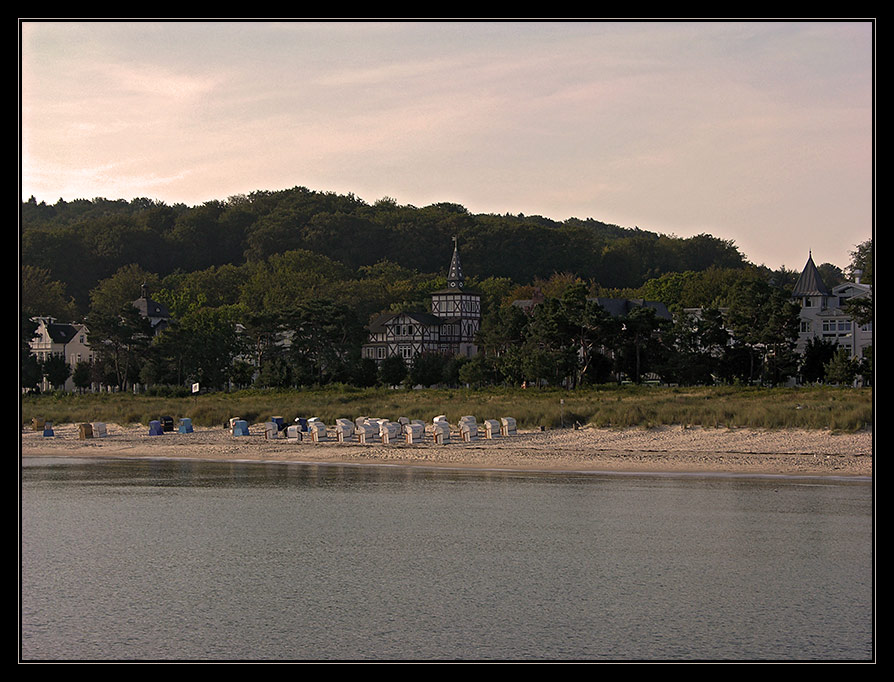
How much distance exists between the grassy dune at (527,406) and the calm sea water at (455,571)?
28.4ft

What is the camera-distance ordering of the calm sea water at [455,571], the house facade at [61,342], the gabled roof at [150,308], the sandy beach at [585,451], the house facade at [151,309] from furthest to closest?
the gabled roof at [150,308] → the house facade at [151,309] → the house facade at [61,342] → the sandy beach at [585,451] → the calm sea water at [455,571]

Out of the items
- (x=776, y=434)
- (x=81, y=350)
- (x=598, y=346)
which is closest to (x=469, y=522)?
(x=776, y=434)

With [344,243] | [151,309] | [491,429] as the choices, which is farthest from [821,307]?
[344,243]

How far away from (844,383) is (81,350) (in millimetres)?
62966

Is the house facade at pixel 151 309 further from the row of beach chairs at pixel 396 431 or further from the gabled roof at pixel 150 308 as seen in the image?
the row of beach chairs at pixel 396 431

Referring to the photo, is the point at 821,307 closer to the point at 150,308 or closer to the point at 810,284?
the point at 810,284

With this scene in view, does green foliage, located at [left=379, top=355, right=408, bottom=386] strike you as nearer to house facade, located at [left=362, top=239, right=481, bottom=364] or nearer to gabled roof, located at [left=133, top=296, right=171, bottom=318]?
house facade, located at [left=362, top=239, right=481, bottom=364]

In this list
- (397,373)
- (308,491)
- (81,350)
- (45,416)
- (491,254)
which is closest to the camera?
(308,491)

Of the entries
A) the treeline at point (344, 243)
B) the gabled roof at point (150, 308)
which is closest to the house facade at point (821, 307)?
the gabled roof at point (150, 308)

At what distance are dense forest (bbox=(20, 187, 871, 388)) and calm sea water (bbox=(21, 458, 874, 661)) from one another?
48020 mm

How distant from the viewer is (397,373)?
68.1 m

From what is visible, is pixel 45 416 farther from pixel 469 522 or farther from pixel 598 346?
pixel 469 522

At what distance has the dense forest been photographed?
104875 millimetres

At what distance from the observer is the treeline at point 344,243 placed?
140m
